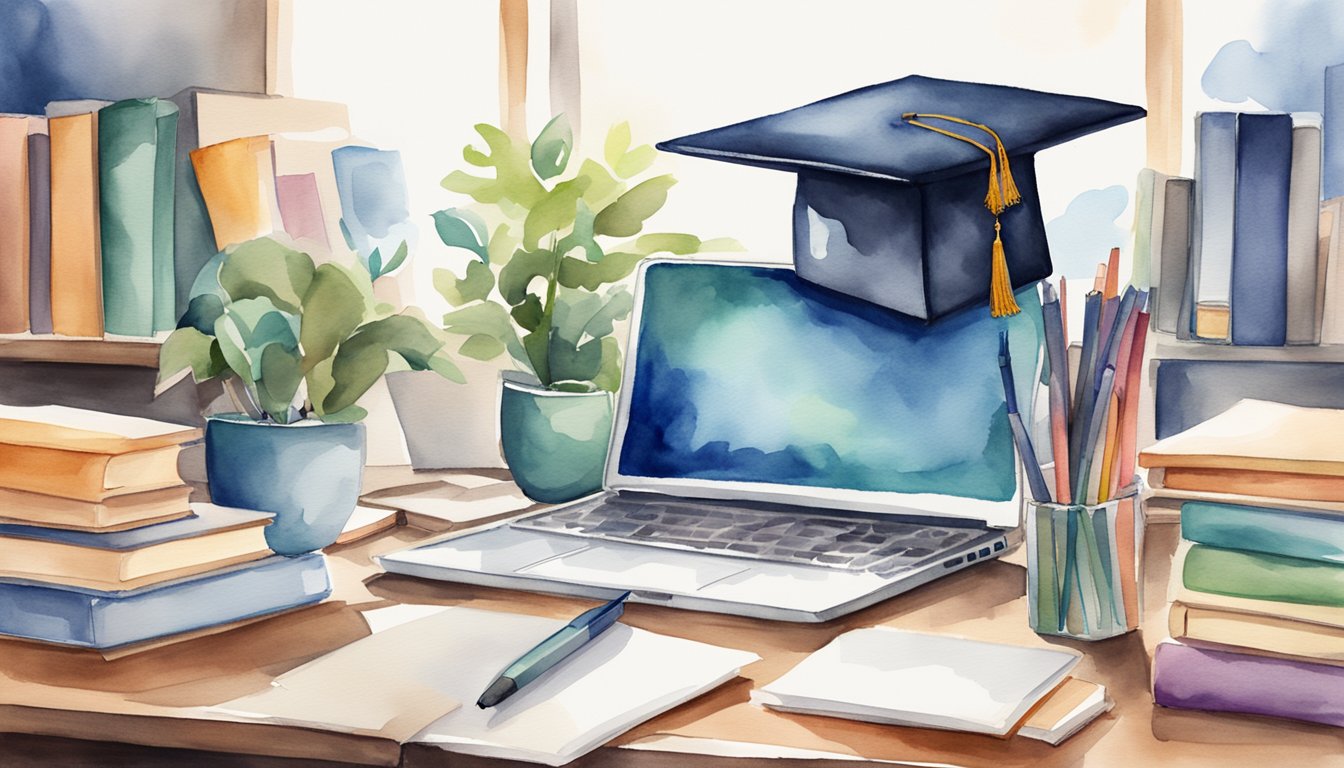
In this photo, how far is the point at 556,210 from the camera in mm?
1251

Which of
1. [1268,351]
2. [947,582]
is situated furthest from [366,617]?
[1268,351]

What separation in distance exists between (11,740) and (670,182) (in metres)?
0.78

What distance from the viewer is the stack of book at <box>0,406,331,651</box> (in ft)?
2.70

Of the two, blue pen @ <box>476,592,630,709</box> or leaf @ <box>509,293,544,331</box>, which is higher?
leaf @ <box>509,293,544,331</box>

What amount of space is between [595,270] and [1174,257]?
584 millimetres

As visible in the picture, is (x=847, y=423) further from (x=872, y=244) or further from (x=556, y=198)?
(x=556, y=198)

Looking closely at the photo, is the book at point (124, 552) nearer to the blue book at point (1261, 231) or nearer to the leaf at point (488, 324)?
the leaf at point (488, 324)

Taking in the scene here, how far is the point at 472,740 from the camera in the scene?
0.65m

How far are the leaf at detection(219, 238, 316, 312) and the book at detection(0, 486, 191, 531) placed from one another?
0.71 ft

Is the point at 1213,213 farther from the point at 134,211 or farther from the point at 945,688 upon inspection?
the point at 134,211

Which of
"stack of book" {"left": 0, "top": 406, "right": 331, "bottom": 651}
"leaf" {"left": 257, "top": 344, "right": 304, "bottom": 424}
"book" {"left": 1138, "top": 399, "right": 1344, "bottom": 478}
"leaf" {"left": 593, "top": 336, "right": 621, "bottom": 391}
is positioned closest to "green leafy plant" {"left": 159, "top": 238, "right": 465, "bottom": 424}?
"leaf" {"left": 257, "top": 344, "right": 304, "bottom": 424}

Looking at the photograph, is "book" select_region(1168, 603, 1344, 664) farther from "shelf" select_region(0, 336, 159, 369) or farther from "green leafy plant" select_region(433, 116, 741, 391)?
"shelf" select_region(0, 336, 159, 369)

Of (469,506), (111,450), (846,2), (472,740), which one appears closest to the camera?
(472,740)

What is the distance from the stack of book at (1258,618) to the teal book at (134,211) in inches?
40.9
